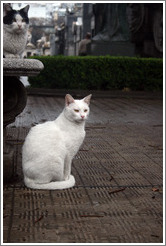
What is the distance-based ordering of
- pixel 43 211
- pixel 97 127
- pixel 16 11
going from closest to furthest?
pixel 43 211, pixel 16 11, pixel 97 127

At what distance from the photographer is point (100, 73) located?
1470 centimetres

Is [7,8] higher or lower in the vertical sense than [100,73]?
higher

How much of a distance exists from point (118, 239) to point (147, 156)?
303cm

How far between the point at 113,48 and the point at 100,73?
303cm

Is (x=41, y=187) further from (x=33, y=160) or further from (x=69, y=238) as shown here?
(x=69, y=238)

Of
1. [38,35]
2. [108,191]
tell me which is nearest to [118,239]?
[108,191]

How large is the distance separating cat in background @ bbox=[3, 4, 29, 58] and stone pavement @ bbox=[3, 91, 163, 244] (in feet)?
4.60

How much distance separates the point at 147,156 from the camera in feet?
20.9

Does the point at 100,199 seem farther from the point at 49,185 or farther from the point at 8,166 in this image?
the point at 8,166

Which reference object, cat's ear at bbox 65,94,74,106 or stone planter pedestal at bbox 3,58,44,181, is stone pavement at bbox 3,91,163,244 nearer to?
stone planter pedestal at bbox 3,58,44,181

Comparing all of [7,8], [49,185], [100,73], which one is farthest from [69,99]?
[100,73]

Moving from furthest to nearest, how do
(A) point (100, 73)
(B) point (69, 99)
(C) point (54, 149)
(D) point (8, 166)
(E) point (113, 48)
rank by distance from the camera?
(E) point (113, 48)
(A) point (100, 73)
(D) point (8, 166)
(B) point (69, 99)
(C) point (54, 149)

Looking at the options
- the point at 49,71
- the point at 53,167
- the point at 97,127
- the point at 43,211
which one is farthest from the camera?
the point at 49,71

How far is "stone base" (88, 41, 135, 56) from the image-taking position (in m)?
17.3
